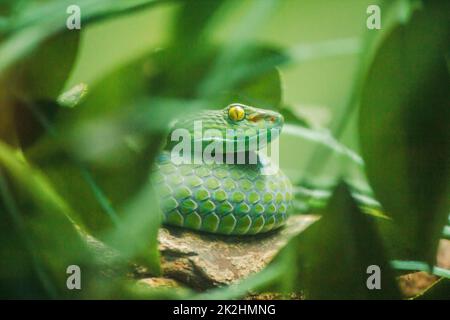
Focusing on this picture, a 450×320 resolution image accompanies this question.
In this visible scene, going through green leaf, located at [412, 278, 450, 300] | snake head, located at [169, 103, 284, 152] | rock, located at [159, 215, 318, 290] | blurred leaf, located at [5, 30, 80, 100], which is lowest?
green leaf, located at [412, 278, 450, 300]

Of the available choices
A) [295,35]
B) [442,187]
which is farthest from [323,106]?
[442,187]

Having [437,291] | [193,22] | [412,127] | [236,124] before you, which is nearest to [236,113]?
[236,124]

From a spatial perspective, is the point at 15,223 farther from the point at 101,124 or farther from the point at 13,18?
the point at 13,18

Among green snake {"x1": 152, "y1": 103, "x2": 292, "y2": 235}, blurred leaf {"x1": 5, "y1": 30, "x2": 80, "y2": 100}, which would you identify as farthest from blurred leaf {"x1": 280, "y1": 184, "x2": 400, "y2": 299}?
blurred leaf {"x1": 5, "y1": 30, "x2": 80, "y2": 100}

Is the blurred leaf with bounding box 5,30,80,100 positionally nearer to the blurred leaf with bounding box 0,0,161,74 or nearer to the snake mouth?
the blurred leaf with bounding box 0,0,161,74

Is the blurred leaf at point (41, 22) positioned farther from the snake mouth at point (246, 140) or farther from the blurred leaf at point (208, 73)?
the snake mouth at point (246, 140)

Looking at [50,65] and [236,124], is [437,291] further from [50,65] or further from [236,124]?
[50,65]

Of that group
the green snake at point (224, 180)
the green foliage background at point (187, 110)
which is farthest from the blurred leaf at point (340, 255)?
the green snake at point (224, 180)
